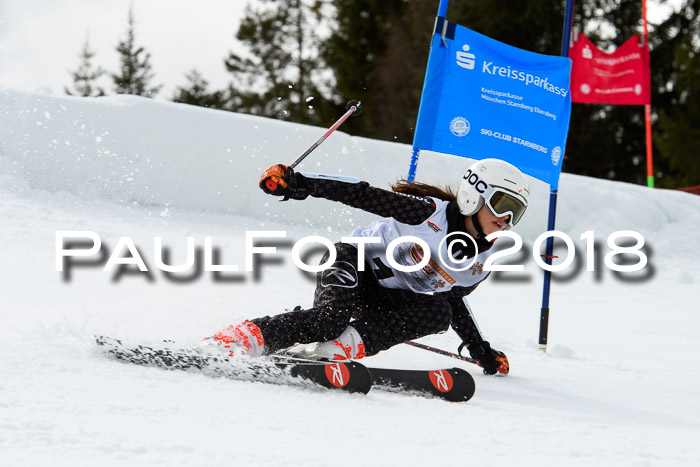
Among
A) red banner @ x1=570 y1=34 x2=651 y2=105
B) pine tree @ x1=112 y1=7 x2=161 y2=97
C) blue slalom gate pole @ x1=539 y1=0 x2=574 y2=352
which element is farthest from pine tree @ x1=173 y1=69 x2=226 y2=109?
blue slalom gate pole @ x1=539 y1=0 x2=574 y2=352

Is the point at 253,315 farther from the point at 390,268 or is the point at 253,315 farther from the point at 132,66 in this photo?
the point at 132,66

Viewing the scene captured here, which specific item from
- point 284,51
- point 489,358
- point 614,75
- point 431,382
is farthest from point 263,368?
point 284,51

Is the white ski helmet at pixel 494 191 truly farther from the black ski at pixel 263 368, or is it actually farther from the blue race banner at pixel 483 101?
the blue race banner at pixel 483 101

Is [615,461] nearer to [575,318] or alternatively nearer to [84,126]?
[575,318]

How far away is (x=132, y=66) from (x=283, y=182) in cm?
3183

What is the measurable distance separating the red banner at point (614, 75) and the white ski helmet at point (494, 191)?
9304 millimetres

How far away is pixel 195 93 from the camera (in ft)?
97.3

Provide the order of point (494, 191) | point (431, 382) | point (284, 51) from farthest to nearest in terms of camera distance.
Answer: point (284, 51)
point (494, 191)
point (431, 382)

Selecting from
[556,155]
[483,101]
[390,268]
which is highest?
[483,101]

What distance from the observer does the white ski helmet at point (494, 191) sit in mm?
3127

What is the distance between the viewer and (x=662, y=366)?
14.3 ft

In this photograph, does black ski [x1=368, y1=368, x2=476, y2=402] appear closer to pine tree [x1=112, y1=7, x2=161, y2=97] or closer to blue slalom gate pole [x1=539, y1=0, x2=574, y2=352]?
blue slalom gate pole [x1=539, y1=0, x2=574, y2=352]

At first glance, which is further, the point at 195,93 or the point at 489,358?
the point at 195,93

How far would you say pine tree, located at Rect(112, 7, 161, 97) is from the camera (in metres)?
31.8
